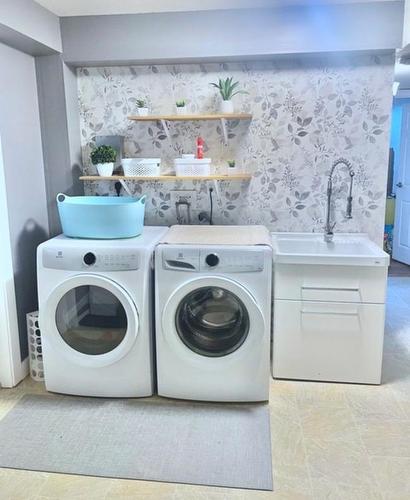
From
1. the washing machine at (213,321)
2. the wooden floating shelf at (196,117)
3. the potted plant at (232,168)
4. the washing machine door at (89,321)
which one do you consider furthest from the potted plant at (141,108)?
the washing machine door at (89,321)

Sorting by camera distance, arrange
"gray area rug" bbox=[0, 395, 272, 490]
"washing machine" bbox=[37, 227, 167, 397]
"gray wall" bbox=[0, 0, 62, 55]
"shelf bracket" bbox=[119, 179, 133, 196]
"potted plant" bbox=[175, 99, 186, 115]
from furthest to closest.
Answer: "shelf bracket" bbox=[119, 179, 133, 196], "potted plant" bbox=[175, 99, 186, 115], "washing machine" bbox=[37, 227, 167, 397], "gray wall" bbox=[0, 0, 62, 55], "gray area rug" bbox=[0, 395, 272, 490]

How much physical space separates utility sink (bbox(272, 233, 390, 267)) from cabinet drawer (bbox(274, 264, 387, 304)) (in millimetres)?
39

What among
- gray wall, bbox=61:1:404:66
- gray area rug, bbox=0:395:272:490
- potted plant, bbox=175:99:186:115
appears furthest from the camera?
potted plant, bbox=175:99:186:115

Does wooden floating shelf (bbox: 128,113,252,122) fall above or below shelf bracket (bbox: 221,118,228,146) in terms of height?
above

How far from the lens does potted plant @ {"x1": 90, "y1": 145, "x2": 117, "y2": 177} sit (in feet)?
9.26

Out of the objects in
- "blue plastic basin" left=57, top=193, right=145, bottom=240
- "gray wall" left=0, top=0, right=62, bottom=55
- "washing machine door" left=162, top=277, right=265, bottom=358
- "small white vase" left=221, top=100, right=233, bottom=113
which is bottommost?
"washing machine door" left=162, top=277, right=265, bottom=358

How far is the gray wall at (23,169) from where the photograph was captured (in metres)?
2.48

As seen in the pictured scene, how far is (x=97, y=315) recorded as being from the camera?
2398mm

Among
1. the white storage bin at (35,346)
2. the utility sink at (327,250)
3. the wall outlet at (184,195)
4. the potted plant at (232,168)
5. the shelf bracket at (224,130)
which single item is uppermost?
the shelf bracket at (224,130)

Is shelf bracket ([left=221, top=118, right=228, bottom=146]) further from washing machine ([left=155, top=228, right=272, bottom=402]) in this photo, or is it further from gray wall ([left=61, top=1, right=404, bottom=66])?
washing machine ([left=155, top=228, right=272, bottom=402])

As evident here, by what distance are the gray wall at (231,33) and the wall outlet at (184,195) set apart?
0.86m

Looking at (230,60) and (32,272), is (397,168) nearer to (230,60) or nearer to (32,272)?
(230,60)

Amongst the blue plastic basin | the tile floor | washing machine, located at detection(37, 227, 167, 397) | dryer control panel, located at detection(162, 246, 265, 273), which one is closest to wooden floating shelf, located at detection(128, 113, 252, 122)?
the blue plastic basin

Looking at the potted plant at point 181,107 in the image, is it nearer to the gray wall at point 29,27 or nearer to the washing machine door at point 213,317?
the gray wall at point 29,27
